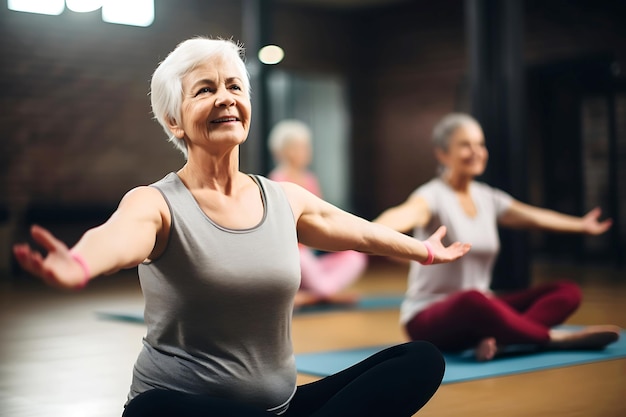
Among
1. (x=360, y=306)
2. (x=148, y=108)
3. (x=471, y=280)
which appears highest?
(x=148, y=108)

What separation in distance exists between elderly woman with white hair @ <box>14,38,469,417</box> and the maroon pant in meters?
1.45

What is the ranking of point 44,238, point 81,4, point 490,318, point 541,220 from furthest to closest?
1. point 81,4
2. point 541,220
3. point 490,318
4. point 44,238

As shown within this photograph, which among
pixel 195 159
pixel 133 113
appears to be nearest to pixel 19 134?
pixel 133 113

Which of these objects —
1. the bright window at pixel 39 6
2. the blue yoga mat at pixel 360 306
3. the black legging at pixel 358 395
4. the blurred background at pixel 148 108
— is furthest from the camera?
the blurred background at pixel 148 108

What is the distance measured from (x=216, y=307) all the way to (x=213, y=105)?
0.38 m

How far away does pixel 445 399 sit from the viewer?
2.66 m

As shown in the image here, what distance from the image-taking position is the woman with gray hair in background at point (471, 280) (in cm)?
327

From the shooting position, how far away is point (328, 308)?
211 inches

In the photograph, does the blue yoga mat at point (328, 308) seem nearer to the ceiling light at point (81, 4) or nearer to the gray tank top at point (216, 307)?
the gray tank top at point (216, 307)

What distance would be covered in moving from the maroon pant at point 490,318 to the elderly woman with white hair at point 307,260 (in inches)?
79.7

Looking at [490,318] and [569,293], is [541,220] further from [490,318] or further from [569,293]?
[490,318]

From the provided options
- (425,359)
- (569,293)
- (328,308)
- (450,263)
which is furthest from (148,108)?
(425,359)

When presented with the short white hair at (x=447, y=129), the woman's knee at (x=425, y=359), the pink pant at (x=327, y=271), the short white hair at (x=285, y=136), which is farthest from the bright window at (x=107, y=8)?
the woman's knee at (x=425, y=359)

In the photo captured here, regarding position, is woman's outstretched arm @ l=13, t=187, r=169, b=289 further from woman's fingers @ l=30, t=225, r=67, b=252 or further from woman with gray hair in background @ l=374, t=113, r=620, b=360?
woman with gray hair in background @ l=374, t=113, r=620, b=360
